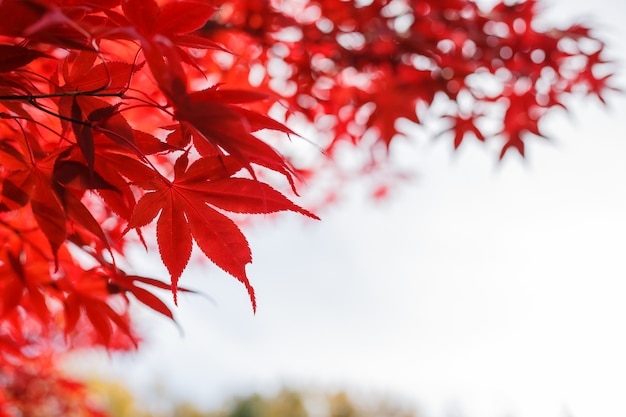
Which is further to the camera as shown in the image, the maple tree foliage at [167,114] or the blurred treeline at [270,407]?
the blurred treeline at [270,407]

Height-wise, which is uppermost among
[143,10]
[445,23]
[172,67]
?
[445,23]

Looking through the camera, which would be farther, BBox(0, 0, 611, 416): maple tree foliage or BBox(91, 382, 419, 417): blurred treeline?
BBox(91, 382, 419, 417): blurred treeline

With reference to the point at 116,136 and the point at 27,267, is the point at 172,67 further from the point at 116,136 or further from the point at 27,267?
the point at 27,267

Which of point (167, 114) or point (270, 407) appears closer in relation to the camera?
point (167, 114)

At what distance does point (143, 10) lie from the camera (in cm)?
56

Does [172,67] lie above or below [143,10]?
below

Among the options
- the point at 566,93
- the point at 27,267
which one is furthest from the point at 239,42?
the point at 27,267

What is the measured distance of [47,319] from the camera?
0.91 metres

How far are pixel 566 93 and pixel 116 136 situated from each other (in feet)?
5.35

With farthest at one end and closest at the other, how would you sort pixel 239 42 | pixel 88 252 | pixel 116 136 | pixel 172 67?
pixel 239 42
pixel 88 252
pixel 116 136
pixel 172 67

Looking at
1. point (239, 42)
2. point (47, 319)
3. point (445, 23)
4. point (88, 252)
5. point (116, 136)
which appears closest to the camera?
point (116, 136)

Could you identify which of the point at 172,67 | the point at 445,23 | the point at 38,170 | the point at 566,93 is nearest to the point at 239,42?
the point at 445,23

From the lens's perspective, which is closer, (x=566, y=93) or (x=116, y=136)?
(x=116, y=136)

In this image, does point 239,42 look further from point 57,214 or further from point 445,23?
point 57,214
